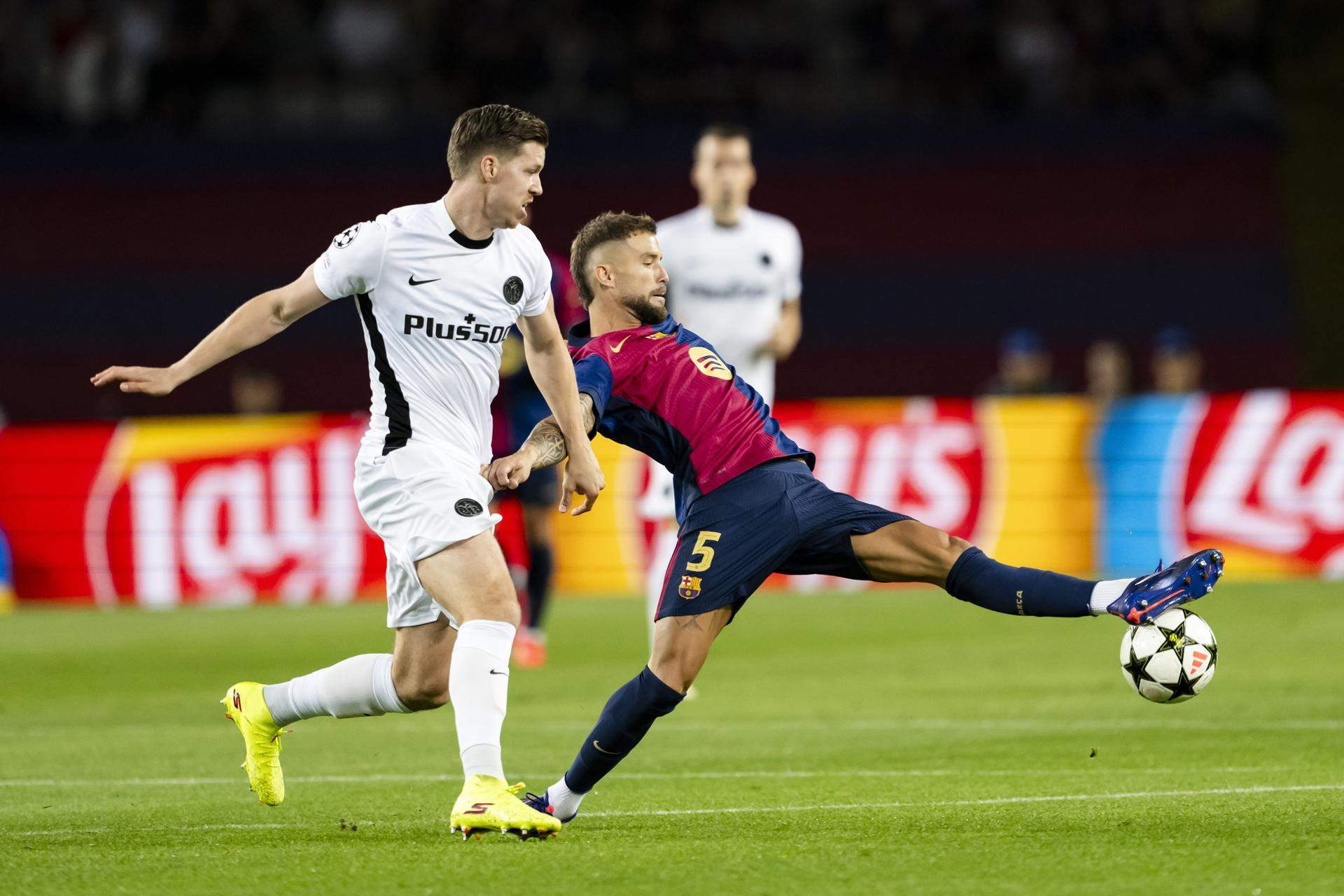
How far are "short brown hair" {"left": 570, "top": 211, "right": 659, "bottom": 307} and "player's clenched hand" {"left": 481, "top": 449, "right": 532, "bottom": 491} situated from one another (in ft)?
3.20

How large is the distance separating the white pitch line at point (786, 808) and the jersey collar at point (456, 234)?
181 cm

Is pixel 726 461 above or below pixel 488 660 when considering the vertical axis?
above

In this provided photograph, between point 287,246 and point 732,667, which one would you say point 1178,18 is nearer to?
point 287,246

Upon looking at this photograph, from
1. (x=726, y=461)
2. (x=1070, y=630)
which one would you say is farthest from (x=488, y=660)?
(x=1070, y=630)

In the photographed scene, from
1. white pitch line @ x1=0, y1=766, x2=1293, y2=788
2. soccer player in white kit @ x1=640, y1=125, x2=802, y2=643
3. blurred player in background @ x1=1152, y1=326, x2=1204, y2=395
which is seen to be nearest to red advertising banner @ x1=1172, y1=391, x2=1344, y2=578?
blurred player in background @ x1=1152, y1=326, x2=1204, y2=395

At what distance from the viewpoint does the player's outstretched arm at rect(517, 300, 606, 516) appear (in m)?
5.86

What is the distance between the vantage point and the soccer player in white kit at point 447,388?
584 cm

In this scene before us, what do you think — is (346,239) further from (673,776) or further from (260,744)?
(673,776)

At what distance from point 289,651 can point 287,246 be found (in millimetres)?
10839

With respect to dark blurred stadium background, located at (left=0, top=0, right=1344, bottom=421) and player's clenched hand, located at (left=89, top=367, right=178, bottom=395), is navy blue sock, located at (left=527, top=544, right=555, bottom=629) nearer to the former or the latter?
player's clenched hand, located at (left=89, top=367, right=178, bottom=395)

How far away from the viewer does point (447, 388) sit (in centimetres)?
616

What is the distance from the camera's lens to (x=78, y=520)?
16.1 m

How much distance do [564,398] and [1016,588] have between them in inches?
59.2

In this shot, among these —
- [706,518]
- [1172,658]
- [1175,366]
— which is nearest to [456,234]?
[706,518]
